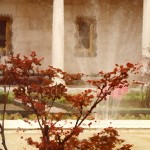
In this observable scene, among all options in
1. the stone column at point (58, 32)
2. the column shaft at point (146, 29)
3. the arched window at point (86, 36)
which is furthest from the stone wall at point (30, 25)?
the column shaft at point (146, 29)

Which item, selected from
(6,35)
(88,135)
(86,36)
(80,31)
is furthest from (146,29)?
(88,135)

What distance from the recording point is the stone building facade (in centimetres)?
2161

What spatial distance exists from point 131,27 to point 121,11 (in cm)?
83

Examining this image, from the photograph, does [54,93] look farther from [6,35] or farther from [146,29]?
[6,35]

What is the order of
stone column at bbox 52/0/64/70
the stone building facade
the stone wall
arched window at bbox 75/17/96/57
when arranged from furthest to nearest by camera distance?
arched window at bbox 75/17/96/57 < the stone building facade < the stone wall < stone column at bbox 52/0/64/70

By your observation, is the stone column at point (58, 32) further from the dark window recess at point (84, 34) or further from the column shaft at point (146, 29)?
the dark window recess at point (84, 34)

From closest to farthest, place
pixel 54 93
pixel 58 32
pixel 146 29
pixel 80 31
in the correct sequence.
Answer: pixel 54 93
pixel 58 32
pixel 146 29
pixel 80 31

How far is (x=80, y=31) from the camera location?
2209cm

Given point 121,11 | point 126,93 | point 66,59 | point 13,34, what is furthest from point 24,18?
Result: point 126,93

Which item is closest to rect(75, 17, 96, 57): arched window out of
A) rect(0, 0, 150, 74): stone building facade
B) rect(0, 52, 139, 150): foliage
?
rect(0, 0, 150, 74): stone building facade

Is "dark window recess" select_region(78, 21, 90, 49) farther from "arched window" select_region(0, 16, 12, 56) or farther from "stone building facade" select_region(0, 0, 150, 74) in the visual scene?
"arched window" select_region(0, 16, 12, 56)

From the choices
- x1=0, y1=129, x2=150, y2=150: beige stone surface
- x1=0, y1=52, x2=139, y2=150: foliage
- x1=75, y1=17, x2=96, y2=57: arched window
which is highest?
x1=75, y1=17, x2=96, y2=57: arched window

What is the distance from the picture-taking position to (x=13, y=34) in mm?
21734

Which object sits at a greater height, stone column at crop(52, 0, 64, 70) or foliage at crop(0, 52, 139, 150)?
stone column at crop(52, 0, 64, 70)
